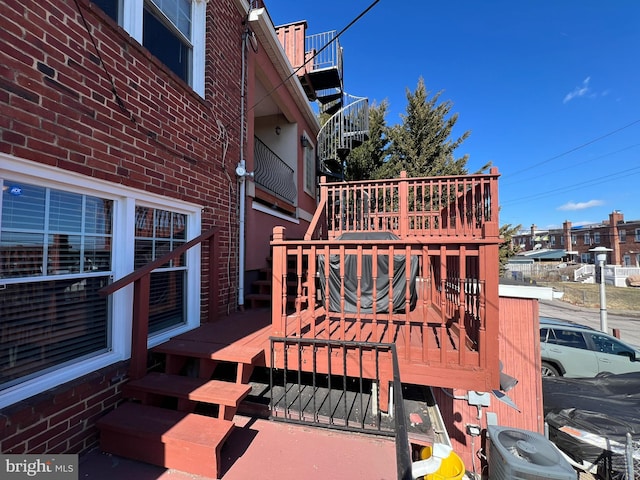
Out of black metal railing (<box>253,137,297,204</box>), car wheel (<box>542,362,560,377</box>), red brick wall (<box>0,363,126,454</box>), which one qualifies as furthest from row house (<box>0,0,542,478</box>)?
car wheel (<box>542,362,560,377</box>)

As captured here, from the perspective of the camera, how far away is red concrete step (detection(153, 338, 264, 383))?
2400mm

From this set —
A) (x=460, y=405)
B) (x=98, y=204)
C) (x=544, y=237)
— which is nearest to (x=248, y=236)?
(x=98, y=204)

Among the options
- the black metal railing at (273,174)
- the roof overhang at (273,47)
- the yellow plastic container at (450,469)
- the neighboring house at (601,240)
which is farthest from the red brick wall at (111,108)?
the neighboring house at (601,240)

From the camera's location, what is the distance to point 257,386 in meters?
2.99

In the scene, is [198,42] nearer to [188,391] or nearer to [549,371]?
[188,391]

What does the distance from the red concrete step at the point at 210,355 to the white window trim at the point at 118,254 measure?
36cm

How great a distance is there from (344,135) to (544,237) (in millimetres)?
52861

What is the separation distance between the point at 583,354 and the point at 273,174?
8312 millimetres

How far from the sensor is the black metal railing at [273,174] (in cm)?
589

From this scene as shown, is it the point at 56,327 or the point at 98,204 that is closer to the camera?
the point at 56,327

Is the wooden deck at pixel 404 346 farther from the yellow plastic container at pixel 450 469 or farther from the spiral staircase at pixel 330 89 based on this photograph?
the spiral staircase at pixel 330 89

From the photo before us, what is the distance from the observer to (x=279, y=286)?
2.72 m

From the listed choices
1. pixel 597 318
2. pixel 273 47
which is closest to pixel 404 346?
pixel 273 47

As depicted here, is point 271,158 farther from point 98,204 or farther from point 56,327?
point 56,327
